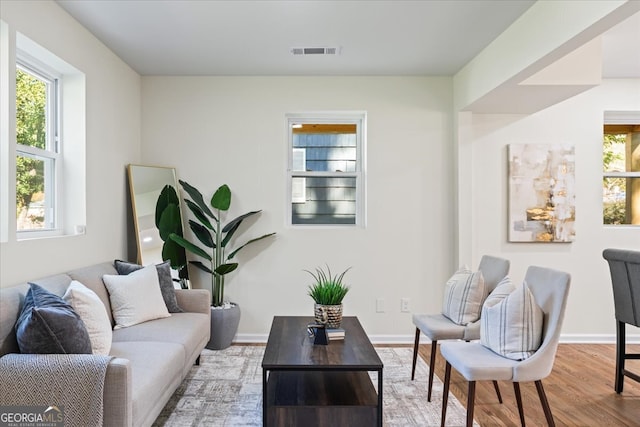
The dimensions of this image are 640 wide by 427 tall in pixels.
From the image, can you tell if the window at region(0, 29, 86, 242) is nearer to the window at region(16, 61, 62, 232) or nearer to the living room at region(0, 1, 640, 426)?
the window at region(16, 61, 62, 232)

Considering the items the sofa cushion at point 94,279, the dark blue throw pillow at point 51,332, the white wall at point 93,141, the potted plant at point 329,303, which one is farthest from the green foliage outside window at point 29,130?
the potted plant at point 329,303

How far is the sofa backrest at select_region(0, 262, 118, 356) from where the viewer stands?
6.96 feet

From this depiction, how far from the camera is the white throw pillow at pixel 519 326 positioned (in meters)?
2.35

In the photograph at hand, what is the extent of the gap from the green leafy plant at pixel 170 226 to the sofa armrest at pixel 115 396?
96.5 inches

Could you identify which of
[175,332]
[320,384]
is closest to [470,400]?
[320,384]

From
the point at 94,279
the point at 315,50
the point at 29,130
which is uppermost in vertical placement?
the point at 315,50

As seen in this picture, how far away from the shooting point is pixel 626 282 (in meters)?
3.19

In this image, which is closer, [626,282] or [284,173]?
→ [626,282]

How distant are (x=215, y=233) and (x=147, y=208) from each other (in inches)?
26.1

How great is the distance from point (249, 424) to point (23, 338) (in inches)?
51.2

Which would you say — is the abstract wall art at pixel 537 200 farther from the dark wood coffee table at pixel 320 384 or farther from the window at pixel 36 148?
the window at pixel 36 148

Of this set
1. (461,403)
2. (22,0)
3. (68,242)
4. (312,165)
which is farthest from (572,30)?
(68,242)

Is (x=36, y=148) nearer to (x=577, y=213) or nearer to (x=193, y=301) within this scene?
(x=193, y=301)

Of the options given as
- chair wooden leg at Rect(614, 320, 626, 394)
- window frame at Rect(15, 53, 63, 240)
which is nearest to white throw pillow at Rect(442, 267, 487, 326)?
chair wooden leg at Rect(614, 320, 626, 394)
